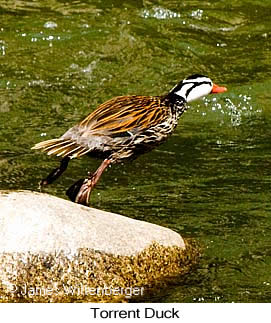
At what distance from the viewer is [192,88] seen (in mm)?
10562

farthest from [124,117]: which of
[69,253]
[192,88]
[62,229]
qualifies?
[69,253]

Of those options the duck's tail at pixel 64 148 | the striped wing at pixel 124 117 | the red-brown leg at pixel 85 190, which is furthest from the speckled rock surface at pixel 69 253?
the striped wing at pixel 124 117

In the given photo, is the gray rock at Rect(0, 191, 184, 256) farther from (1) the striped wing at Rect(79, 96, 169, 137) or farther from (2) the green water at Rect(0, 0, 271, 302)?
(1) the striped wing at Rect(79, 96, 169, 137)

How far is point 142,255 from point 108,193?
2471 mm

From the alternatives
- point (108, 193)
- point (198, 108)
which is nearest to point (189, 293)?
point (108, 193)

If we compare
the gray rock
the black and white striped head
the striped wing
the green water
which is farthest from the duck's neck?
the gray rock

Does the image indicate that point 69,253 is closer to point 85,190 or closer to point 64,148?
point 85,190

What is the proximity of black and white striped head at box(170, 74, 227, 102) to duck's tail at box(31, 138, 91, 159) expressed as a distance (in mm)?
1631

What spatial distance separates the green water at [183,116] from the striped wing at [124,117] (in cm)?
94

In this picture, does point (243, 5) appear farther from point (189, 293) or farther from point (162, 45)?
point (189, 293)

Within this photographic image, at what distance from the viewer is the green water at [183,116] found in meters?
9.41

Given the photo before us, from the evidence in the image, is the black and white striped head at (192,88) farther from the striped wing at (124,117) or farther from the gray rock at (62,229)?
the gray rock at (62,229)

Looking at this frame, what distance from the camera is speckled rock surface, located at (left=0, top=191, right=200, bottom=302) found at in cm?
790

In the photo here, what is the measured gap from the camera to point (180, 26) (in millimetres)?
15859
